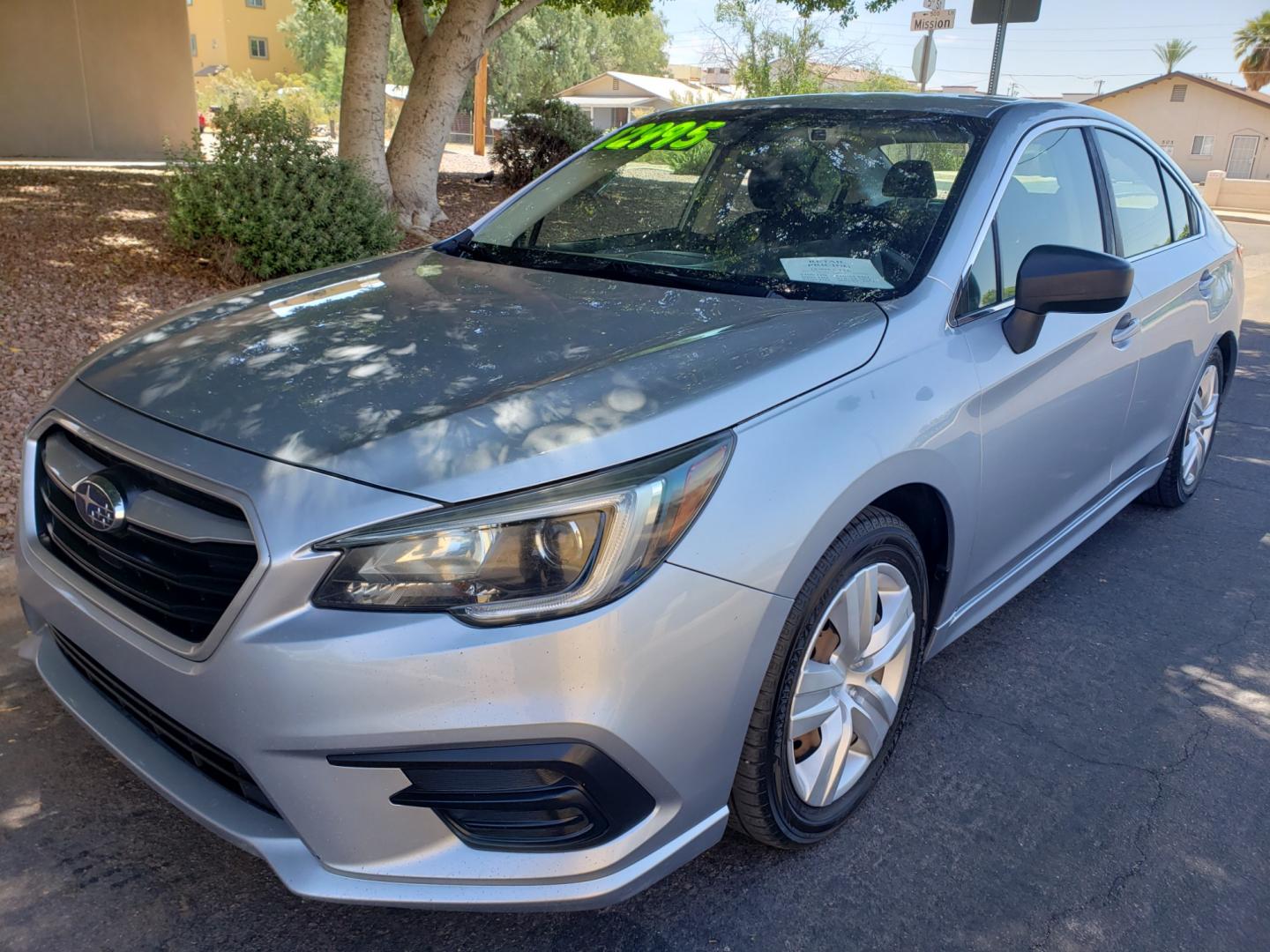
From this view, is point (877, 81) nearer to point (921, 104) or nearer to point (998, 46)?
point (998, 46)

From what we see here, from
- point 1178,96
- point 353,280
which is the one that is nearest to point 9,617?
point 353,280

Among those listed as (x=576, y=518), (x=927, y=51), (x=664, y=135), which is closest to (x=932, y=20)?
(x=927, y=51)

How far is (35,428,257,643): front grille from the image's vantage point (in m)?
1.85

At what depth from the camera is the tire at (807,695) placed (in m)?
2.10

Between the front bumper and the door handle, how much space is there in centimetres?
199

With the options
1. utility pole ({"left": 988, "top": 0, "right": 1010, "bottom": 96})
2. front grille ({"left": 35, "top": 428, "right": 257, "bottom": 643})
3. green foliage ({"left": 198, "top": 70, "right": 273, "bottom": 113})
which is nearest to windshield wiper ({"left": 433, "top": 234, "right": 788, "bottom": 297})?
front grille ({"left": 35, "top": 428, "right": 257, "bottom": 643})

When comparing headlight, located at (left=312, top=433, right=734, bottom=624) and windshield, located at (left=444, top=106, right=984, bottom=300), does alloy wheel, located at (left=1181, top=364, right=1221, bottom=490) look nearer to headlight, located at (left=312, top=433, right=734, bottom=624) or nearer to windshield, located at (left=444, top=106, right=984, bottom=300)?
windshield, located at (left=444, top=106, right=984, bottom=300)

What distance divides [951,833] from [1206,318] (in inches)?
111

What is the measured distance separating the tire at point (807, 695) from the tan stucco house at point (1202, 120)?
47.8 meters

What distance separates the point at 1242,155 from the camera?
45469 mm

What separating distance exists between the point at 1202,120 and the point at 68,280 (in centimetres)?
5115

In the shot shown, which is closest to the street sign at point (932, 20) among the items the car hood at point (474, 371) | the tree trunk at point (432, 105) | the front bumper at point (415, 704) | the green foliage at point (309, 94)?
the tree trunk at point (432, 105)

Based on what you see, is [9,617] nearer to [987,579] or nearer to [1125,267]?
[987,579]

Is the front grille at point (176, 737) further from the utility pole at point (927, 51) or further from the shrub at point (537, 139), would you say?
the shrub at point (537, 139)
